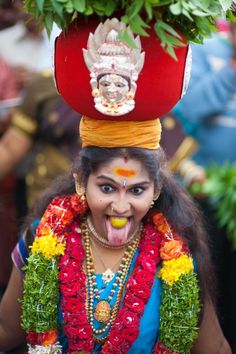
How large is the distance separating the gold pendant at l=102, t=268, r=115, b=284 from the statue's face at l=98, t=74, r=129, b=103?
2.52 ft

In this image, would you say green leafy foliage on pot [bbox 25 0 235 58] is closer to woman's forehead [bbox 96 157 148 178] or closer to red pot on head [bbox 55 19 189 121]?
red pot on head [bbox 55 19 189 121]

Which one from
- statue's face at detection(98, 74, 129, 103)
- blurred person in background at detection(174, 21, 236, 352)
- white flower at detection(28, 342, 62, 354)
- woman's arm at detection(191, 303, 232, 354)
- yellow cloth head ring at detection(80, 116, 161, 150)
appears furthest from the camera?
blurred person in background at detection(174, 21, 236, 352)

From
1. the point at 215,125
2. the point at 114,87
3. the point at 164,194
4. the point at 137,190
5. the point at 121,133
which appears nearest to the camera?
the point at 114,87

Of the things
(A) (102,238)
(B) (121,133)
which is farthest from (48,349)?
(B) (121,133)

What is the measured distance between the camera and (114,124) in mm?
3564

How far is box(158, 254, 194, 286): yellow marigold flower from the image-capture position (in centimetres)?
376

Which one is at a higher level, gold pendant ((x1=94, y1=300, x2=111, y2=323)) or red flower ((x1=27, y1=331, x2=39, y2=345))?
gold pendant ((x1=94, y1=300, x2=111, y2=323))

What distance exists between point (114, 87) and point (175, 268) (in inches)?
31.4

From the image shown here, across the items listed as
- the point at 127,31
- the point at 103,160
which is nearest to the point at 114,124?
the point at 103,160

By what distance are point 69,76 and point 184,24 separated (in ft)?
1.51

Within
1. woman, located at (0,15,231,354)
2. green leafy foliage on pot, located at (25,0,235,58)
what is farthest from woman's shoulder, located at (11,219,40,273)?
green leafy foliage on pot, located at (25,0,235,58)

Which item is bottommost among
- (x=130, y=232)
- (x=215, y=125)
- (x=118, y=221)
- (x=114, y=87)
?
(x=215, y=125)

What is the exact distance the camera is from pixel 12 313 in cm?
402

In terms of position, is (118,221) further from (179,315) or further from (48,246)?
(179,315)
